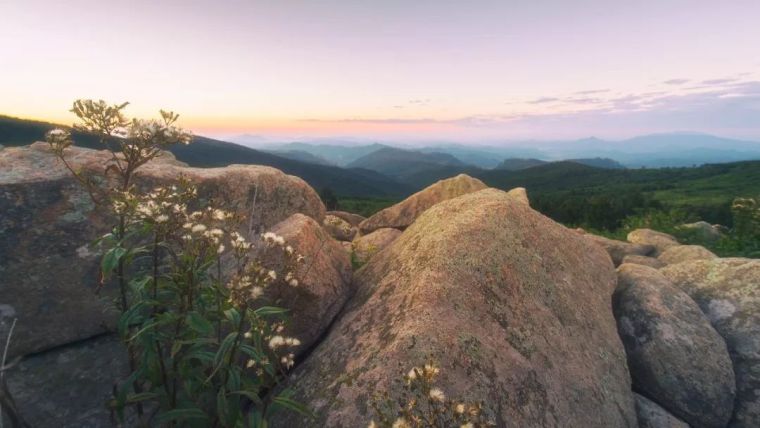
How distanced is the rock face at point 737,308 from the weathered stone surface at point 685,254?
3.52 m

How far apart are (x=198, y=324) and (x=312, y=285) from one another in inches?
116

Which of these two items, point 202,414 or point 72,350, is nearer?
point 202,414

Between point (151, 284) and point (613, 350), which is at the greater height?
point (151, 284)

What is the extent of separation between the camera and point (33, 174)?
7.93m

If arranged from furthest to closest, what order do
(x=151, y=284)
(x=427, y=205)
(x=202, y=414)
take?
(x=427, y=205)
(x=151, y=284)
(x=202, y=414)

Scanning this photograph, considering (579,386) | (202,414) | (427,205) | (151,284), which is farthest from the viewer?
(427,205)

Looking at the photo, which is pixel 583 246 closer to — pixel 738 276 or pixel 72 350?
pixel 738 276

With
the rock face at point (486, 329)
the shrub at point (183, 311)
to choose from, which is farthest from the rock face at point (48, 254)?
the rock face at point (486, 329)

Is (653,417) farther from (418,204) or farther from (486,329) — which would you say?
(418,204)

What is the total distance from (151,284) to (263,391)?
2.91 metres

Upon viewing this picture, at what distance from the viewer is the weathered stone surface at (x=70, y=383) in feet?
20.8

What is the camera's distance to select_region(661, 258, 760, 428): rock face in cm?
855

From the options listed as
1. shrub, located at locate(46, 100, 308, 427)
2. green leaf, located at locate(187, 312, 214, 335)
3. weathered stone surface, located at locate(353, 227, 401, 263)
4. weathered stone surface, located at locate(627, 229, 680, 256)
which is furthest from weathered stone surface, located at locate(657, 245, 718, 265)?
green leaf, located at locate(187, 312, 214, 335)

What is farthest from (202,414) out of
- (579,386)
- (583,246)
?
(583,246)
